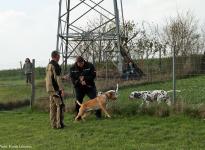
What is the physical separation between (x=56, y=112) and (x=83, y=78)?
65.9 inches

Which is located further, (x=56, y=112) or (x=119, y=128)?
(x=56, y=112)

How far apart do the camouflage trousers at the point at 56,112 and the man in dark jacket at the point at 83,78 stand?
154 centimetres

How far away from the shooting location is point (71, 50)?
87.9 feet

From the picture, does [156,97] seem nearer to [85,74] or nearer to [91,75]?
[91,75]

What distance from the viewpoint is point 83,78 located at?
14922 millimetres

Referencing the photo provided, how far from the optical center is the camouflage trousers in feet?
44.0

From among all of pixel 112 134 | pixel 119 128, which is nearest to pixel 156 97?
pixel 119 128

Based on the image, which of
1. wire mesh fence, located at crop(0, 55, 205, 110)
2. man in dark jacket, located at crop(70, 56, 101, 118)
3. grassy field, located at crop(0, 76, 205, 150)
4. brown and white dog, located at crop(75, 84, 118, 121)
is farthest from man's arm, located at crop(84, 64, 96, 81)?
wire mesh fence, located at crop(0, 55, 205, 110)

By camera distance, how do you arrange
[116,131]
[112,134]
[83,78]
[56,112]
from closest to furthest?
1. [112,134]
2. [116,131]
3. [56,112]
4. [83,78]

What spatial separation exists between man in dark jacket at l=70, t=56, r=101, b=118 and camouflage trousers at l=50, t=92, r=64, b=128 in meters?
1.54

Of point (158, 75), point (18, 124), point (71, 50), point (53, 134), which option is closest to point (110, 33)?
point (71, 50)

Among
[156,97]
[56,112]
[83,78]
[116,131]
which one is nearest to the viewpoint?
[116,131]

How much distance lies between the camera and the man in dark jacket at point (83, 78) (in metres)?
14.9

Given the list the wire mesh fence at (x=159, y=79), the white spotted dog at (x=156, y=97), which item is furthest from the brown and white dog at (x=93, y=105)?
the wire mesh fence at (x=159, y=79)
